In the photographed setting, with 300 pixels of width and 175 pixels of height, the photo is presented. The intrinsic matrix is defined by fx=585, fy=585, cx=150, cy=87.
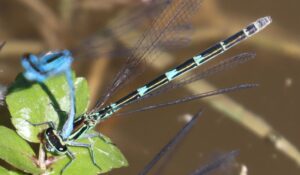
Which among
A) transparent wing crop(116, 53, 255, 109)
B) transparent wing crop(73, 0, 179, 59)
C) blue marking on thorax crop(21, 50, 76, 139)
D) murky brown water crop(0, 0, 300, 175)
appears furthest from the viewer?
murky brown water crop(0, 0, 300, 175)

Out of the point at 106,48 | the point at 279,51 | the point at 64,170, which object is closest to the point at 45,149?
the point at 64,170

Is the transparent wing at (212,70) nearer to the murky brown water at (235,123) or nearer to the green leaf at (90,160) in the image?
the murky brown water at (235,123)

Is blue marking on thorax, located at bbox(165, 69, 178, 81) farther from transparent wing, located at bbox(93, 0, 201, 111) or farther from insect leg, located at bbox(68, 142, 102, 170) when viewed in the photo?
insect leg, located at bbox(68, 142, 102, 170)

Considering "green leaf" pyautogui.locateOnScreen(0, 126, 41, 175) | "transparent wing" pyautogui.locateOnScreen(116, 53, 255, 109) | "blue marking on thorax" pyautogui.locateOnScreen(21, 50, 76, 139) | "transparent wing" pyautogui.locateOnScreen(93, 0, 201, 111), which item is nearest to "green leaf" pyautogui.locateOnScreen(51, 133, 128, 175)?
"green leaf" pyautogui.locateOnScreen(0, 126, 41, 175)

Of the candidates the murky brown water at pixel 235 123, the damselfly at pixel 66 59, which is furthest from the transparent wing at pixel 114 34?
the murky brown water at pixel 235 123

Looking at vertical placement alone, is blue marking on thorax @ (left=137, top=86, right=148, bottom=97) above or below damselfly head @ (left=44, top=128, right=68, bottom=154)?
below

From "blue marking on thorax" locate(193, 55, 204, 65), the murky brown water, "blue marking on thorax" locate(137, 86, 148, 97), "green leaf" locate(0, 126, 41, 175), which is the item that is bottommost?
the murky brown water

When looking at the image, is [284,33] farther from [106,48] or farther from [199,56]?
[106,48]
